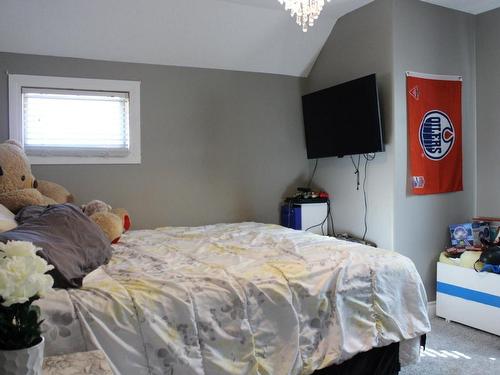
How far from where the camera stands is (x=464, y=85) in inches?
137

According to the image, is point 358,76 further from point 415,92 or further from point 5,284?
point 5,284

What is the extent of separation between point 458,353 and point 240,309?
5.57ft

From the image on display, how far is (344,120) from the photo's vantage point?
3.37m

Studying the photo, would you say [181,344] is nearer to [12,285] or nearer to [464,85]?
[12,285]

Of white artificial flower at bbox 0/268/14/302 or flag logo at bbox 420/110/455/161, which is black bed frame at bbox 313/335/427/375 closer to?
white artificial flower at bbox 0/268/14/302

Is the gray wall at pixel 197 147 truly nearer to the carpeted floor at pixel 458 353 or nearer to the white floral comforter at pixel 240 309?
the white floral comforter at pixel 240 309

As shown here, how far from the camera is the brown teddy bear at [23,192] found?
2535 mm

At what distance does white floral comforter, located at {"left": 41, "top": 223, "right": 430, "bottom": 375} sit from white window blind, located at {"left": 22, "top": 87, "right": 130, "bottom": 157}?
115cm

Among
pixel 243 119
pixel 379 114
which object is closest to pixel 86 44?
pixel 243 119

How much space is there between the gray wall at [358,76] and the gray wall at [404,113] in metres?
0.07

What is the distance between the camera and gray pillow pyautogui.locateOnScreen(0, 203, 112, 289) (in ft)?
5.08

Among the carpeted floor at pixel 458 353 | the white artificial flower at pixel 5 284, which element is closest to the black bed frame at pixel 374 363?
the carpeted floor at pixel 458 353

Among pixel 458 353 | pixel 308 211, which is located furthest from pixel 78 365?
pixel 308 211

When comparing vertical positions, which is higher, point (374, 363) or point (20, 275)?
point (20, 275)
